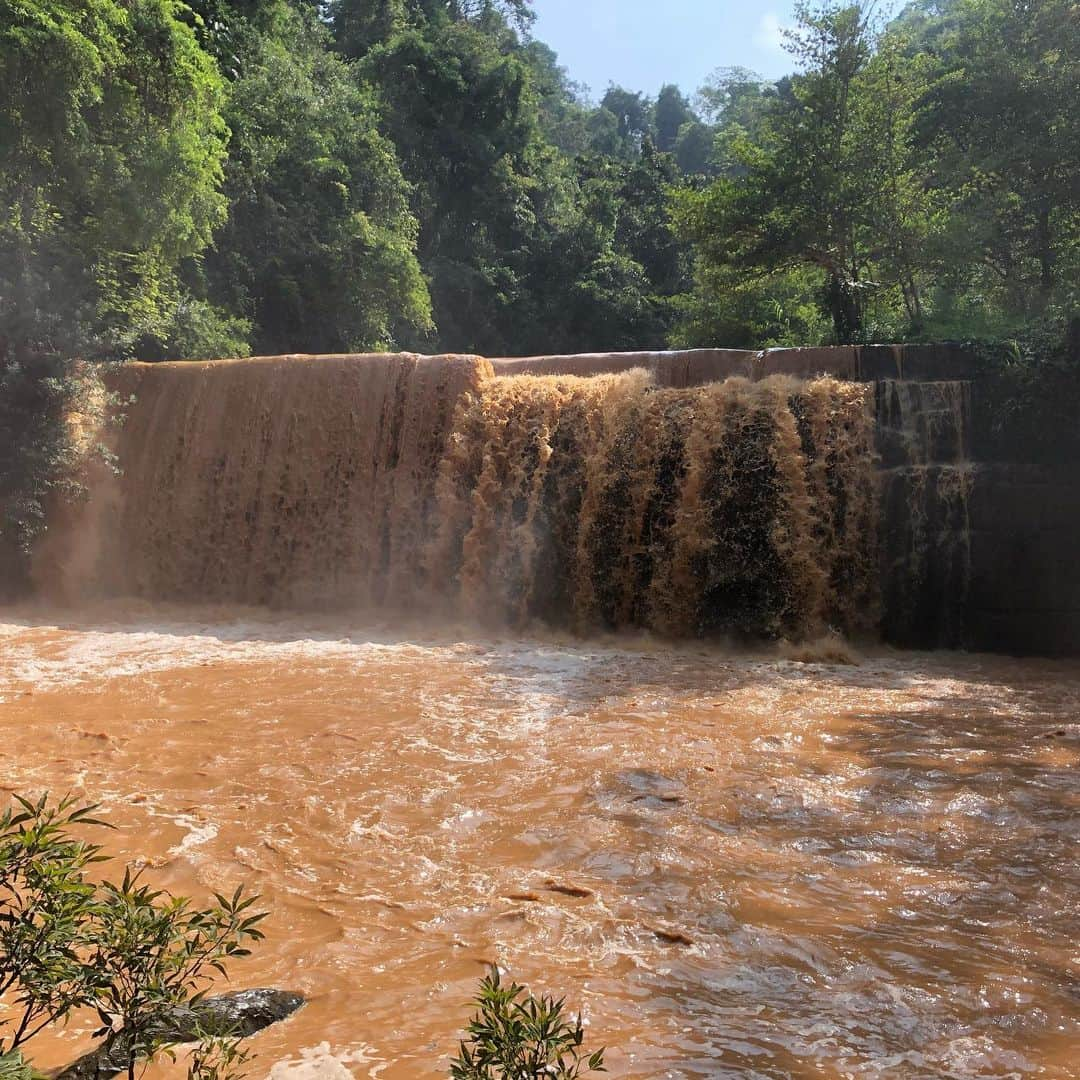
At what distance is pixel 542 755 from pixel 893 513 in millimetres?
5246

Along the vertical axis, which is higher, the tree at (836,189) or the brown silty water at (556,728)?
the tree at (836,189)

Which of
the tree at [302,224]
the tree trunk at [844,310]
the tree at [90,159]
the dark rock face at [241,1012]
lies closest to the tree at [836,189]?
the tree trunk at [844,310]

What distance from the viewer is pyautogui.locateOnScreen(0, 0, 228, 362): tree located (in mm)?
10156

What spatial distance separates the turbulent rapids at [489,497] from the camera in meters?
8.88

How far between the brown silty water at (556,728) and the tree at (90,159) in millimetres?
1231

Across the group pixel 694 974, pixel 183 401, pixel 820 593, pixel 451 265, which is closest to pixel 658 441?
pixel 820 593

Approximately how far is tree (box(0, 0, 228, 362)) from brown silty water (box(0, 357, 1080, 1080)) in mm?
1231

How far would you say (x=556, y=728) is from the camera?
562cm

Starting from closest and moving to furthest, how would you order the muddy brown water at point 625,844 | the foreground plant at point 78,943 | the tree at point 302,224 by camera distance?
the foreground plant at point 78,943 < the muddy brown water at point 625,844 < the tree at point 302,224

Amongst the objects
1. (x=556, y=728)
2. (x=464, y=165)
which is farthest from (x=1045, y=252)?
(x=464, y=165)

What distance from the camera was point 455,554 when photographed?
10.0 meters

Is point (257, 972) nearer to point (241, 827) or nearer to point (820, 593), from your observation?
point (241, 827)

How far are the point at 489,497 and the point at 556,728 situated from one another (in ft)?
15.1

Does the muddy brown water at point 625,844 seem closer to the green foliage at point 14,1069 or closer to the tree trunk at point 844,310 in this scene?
the green foliage at point 14,1069
